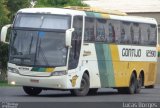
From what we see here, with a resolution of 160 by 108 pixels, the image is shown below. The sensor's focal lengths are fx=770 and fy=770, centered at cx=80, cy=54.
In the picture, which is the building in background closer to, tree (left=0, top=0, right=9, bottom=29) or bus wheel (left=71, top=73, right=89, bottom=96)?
tree (left=0, top=0, right=9, bottom=29)

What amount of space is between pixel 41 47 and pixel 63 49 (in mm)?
817

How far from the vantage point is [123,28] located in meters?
33.1

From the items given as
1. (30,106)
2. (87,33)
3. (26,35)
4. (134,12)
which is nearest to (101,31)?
(87,33)

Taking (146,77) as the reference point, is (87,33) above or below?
above

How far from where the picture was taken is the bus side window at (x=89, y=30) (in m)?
29.7

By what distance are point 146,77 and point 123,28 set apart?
3.68 m

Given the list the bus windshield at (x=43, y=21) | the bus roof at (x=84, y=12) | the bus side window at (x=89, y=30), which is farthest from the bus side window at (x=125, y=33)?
the bus windshield at (x=43, y=21)

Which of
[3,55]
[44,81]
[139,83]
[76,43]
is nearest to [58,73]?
[44,81]

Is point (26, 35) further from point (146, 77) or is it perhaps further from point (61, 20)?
point (146, 77)

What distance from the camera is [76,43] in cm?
2895

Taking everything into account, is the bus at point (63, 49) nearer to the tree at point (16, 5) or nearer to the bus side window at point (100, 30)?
the bus side window at point (100, 30)

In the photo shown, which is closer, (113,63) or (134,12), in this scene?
(113,63)

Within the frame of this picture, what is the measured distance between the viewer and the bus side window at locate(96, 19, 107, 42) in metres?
30.6

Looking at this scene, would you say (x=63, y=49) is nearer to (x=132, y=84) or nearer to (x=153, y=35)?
(x=132, y=84)
